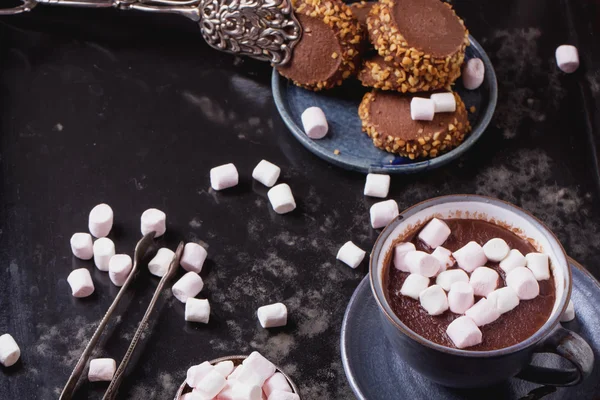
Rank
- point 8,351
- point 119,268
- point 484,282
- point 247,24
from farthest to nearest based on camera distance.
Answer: point 247,24
point 119,268
point 8,351
point 484,282

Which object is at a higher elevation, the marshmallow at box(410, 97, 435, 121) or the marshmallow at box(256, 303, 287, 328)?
the marshmallow at box(410, 97, 435, 121)

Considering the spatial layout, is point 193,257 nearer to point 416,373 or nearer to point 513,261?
point 416,373

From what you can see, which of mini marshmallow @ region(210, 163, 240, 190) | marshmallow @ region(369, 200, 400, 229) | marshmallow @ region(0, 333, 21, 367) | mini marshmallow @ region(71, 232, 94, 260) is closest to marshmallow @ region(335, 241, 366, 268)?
marshmallow @ region(369, 200, 400, 229)

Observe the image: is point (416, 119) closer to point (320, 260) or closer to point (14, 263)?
point (320, 260)

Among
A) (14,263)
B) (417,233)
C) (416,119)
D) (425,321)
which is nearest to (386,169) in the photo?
(416,119)

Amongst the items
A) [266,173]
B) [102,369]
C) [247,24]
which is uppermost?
[247,24]

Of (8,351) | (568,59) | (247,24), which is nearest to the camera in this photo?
(8,351)

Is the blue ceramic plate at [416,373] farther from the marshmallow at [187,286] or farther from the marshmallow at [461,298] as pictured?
the marshmallow at [187,286]

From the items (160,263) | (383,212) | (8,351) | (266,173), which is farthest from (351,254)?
(8,351)

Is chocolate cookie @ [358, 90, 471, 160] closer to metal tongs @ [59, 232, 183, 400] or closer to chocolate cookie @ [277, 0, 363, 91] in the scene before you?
chocolate cookie @ [277, 0, 363, 91]
